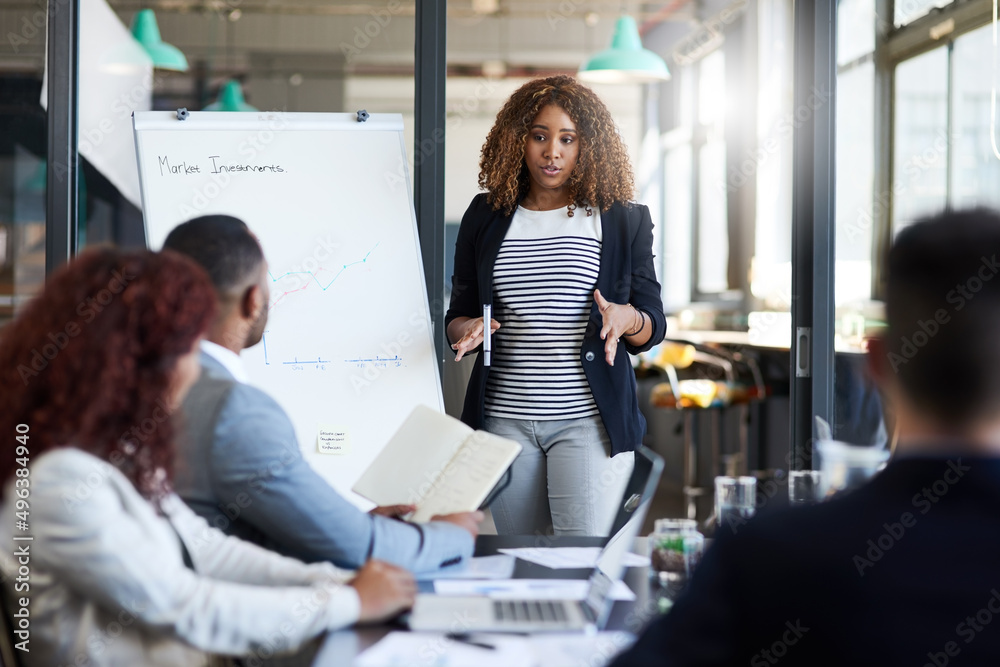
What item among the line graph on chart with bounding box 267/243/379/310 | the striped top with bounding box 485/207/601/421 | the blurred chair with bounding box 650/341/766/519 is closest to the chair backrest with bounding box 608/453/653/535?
the striped top with bounding box 485/207/601/421

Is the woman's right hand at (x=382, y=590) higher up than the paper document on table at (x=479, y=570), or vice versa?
the woman's right hand at (x=382, y=590)

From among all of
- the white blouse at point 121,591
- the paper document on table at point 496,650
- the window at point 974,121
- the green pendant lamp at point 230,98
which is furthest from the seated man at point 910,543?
the green pendant lamp at point 230,98

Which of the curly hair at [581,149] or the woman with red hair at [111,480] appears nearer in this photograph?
the woman with red hair at [111,480]

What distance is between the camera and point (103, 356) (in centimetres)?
113

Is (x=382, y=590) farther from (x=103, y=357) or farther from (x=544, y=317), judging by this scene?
(x=544, y=317)

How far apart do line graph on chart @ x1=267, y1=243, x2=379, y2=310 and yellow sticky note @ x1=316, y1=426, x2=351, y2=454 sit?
38 centimetres

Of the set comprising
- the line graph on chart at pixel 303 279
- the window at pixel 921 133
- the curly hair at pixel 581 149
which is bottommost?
the line graph on chart at pixel 303 279

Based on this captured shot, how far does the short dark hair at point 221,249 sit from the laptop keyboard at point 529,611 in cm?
63

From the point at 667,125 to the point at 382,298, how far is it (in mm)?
5930

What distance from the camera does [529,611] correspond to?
134cm

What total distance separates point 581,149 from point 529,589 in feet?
4.22

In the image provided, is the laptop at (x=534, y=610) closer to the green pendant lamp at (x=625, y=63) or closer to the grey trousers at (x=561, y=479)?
the grey trousers at (x=561, y=479)

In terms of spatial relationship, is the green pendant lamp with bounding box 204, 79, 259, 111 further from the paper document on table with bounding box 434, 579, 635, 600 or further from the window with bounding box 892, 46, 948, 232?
the paper document on table with bounding box 434, 579, 635, 600

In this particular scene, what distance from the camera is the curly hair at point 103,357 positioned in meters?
1.13
